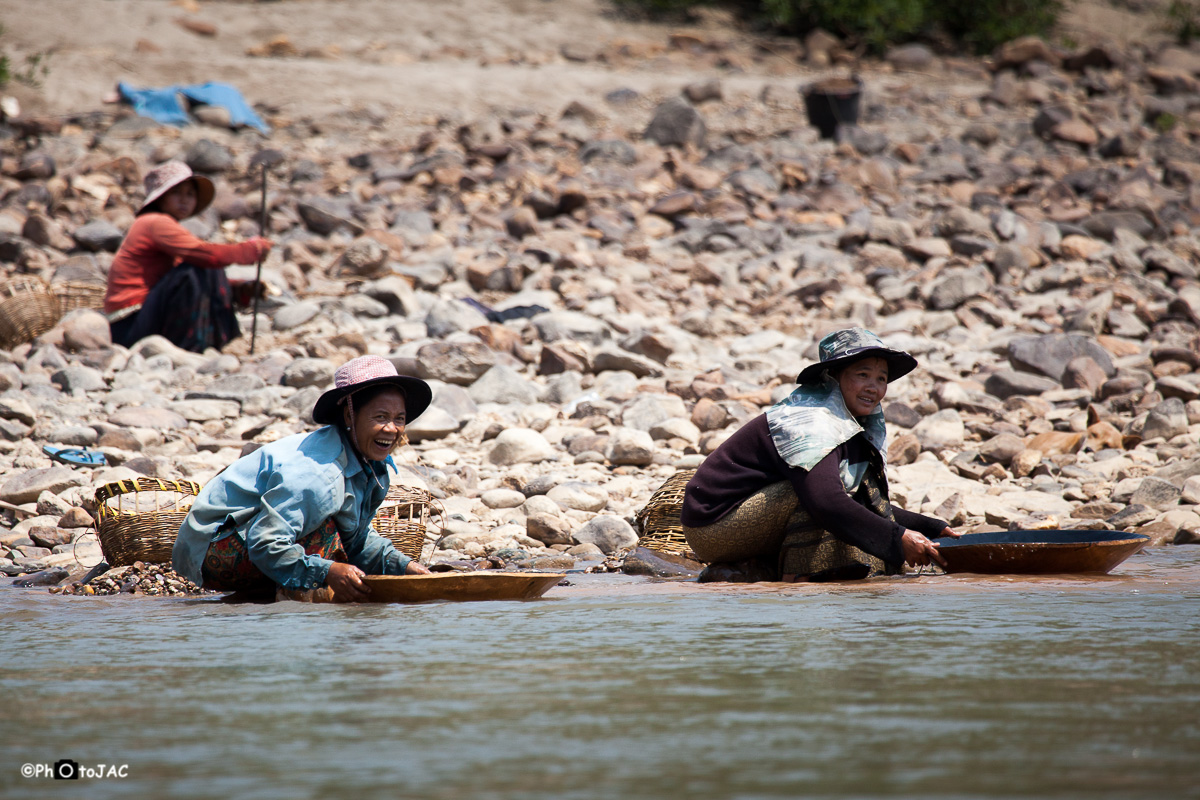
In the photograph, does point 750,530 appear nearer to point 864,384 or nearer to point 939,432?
point 864,384

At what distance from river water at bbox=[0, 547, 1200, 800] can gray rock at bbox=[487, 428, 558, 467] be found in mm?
2335

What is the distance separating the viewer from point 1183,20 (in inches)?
758

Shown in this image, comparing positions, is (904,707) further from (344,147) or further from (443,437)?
(344,147)

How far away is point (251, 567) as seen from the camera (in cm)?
412

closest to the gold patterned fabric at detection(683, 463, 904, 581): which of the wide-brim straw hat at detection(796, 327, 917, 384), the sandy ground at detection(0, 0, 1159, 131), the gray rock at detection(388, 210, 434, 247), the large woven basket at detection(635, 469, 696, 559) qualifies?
the wide-brim straw hat at detection(796, 327, 917, 384)

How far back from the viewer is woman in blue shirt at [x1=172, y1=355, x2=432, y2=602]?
3893 mm

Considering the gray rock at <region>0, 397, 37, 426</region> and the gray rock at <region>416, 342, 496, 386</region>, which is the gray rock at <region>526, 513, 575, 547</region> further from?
the gray rock at <region>0, 397, 37, 426</region>

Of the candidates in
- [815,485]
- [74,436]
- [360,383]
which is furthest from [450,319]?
[815,485]

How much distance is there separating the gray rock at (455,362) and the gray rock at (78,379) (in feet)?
6.21

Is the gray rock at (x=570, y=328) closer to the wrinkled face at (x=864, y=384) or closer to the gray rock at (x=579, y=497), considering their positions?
the gray rock at (x=579, y=497)

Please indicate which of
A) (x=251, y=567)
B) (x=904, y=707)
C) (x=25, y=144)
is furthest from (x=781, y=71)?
(x=904, y=707)

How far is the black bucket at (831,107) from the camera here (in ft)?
46.1

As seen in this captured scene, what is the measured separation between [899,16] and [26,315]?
13.4m

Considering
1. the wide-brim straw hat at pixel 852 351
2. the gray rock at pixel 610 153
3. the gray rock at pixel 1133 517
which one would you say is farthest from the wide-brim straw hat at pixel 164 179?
the gray rock at pixel 1133 517
